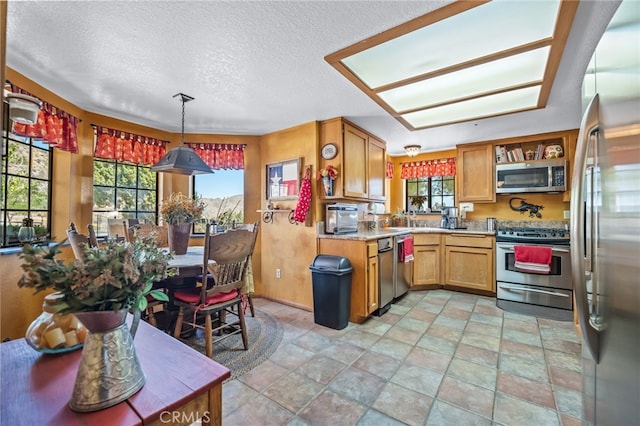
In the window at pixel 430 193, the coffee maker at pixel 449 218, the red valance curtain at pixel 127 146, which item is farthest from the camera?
the window at pixel 430 193

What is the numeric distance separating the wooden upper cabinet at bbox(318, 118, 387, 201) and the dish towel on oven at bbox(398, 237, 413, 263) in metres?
0.77

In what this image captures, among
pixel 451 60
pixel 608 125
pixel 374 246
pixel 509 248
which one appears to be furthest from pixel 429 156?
pixel 608 125

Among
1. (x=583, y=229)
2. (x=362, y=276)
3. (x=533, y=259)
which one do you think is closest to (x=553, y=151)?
(x=533, y=259)

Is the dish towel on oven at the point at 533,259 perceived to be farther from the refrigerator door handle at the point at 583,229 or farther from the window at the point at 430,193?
the refrigerator door handle at the point at 583,229

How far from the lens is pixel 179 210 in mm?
2385

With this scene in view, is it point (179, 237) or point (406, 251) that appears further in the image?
point (406, 251)

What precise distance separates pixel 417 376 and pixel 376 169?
275cm

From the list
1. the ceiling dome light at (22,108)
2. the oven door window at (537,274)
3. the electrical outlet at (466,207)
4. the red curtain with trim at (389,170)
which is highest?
the red curtain with trim at (389,170)

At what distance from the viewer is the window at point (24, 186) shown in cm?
229

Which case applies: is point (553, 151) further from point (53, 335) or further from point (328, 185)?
point (53, 335)

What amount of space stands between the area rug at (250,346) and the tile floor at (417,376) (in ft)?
0.28

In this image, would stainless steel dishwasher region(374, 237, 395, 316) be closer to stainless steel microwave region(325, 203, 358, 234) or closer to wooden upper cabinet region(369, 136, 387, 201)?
stainless steel microwave region(325, 203, 358, 234)

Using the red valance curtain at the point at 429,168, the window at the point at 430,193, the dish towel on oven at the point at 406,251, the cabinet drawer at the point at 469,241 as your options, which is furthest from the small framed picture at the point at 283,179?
the window at the point at 430,193
